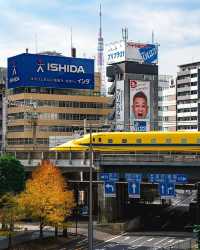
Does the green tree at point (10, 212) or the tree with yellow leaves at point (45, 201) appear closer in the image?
the green tree at point (10, 212)

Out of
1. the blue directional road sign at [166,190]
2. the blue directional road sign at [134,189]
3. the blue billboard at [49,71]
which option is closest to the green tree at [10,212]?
the blue directional road sign at [134,189]

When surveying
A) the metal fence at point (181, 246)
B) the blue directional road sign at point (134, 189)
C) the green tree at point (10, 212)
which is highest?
the blue directional road sign at point (134, 189)

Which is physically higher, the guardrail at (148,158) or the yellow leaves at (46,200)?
the guardrail at (148,158)

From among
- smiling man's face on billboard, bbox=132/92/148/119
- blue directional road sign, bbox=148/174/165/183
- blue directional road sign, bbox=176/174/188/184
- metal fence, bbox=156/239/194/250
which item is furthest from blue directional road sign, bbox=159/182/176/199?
smiling man's face on billboard, bbox=132/92/148/119

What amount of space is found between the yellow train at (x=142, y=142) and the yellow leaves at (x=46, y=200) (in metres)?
16.7

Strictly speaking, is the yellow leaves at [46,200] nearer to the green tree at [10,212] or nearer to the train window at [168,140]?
the green tree at [10,212]

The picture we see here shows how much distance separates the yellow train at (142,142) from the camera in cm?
8294

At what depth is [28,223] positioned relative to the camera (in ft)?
267

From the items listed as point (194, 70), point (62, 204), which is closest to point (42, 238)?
point (62, 204)

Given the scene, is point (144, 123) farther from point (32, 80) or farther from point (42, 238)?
point (42, 238)

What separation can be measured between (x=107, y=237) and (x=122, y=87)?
88357 millimetres

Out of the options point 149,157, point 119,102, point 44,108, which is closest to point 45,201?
point 149,157

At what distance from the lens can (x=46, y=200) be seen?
63.9 m

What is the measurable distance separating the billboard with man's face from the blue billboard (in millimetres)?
15569
